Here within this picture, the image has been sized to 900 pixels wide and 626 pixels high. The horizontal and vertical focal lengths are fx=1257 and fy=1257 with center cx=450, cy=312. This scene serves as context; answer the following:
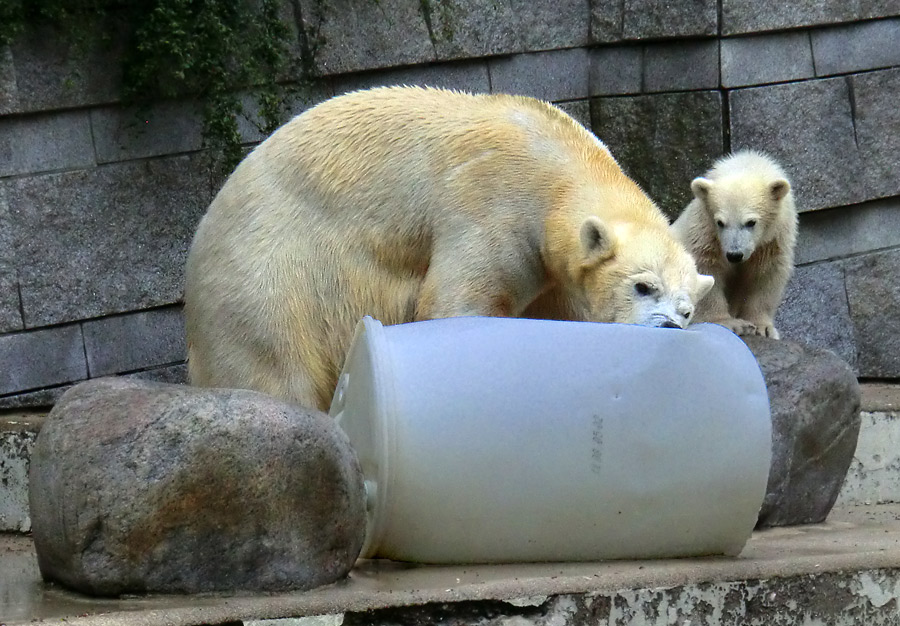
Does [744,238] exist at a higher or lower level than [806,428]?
higher

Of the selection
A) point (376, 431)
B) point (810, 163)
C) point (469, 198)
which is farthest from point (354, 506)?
point (810, 163)

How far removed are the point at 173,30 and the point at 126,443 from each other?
2.57 m

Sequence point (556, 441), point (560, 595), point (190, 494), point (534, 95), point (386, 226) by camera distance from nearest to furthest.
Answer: point (190, 494), point (560, 595), point (556, 441), point (386, 226), point (534, 95)

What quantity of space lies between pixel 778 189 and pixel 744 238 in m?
0.29

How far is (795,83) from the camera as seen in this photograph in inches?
233

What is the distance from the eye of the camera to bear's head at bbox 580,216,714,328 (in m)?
3.36

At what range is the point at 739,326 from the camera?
4.47 metres

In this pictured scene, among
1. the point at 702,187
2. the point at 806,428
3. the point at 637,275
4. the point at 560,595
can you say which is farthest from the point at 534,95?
the point at 560,595

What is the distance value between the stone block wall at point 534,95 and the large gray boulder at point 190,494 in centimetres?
235

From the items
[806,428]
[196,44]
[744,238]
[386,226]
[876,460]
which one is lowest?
[876,460]

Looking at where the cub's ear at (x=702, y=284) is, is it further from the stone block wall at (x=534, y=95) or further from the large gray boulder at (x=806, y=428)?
the stone block wall at (x=534, y=95)

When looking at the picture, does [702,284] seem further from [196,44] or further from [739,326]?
[196,44]

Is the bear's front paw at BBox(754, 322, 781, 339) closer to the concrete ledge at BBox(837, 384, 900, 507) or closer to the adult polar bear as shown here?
the concrete ledge at BBox(837, 384, 900, 507)

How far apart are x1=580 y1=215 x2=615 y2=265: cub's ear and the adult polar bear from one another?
115mm
